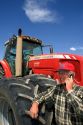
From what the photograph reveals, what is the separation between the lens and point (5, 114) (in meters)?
6.42

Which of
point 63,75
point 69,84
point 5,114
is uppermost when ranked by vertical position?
point 63,75

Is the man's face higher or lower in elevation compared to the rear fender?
lower

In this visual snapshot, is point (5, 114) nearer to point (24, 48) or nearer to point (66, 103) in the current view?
point (66, 103)

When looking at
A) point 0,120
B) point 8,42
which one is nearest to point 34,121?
point 0,120

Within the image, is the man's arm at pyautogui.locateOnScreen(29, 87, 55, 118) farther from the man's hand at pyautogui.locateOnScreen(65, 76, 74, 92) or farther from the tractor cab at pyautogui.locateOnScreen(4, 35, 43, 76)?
the tractor cab at pyautogui.locateOnScreen(4, 35, 43, 76)

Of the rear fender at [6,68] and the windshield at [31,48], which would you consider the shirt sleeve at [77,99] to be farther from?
the rear fender at [6,68]

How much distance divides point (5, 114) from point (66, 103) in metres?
2.00

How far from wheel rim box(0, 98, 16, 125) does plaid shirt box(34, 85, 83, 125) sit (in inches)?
51.3

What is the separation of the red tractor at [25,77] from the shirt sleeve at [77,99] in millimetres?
615

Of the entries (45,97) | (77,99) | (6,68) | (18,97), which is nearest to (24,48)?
(6,68)

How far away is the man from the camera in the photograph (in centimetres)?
465

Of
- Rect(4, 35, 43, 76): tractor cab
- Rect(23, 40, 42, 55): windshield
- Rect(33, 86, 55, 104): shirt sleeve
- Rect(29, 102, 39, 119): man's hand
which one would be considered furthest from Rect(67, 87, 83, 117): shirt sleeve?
Rect(23, 40, 42, 55): windshield

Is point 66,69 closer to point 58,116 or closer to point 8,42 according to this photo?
point 58,116

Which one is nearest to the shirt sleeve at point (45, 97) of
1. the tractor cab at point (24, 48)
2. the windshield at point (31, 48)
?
the tractor cab at point (24, 48)
